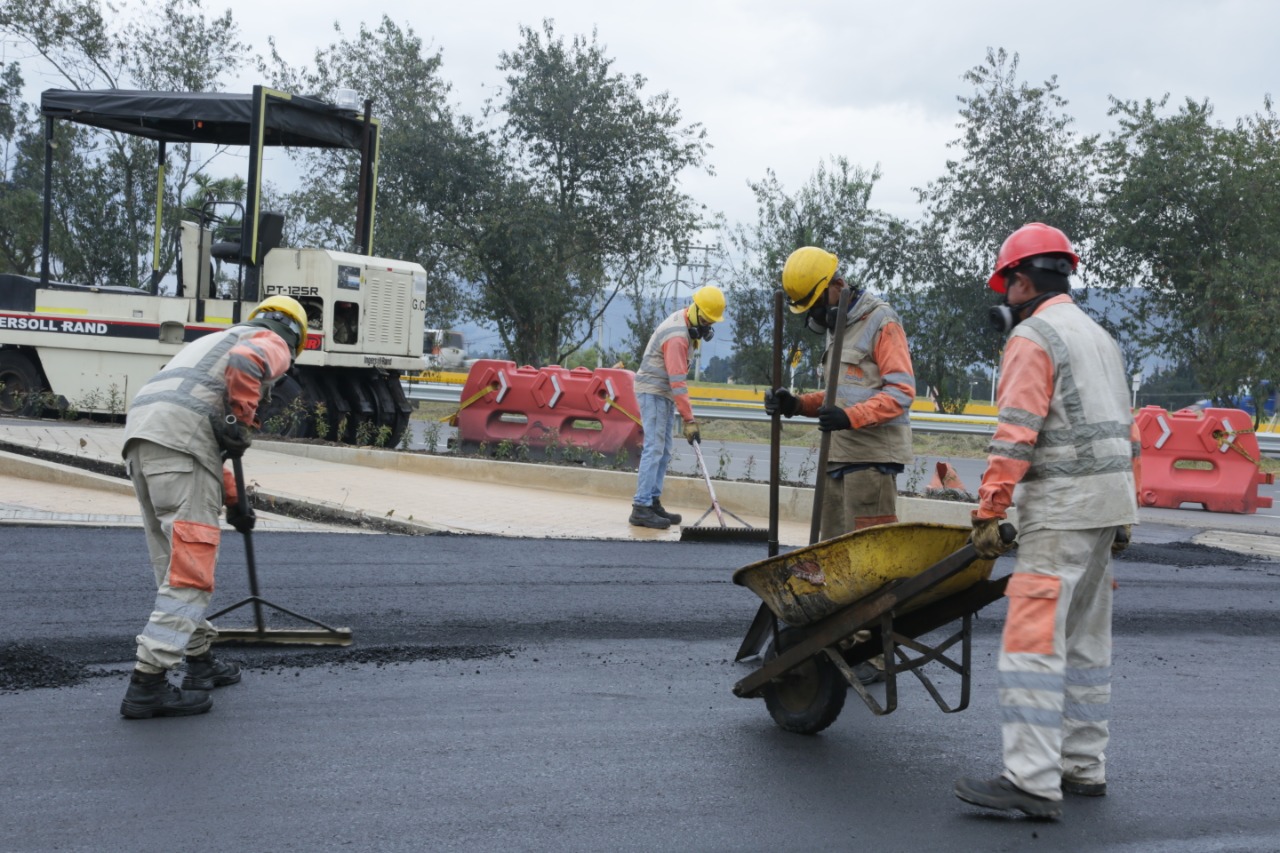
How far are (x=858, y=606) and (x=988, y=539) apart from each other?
24.6 inches

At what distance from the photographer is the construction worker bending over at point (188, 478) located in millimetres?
4664

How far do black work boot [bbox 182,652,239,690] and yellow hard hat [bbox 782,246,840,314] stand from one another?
2684mm

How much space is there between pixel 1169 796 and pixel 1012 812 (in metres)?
0.63

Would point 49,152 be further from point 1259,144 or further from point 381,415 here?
point 1259,144

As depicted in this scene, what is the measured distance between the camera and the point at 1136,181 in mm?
24562

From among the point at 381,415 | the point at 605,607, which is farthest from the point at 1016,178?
the point at 605,607

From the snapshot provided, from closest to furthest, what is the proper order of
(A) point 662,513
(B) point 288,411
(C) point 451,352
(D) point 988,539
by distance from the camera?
(D) point 988,539, (A) point 662,513, (B) point 288,411, (C) point 451,352

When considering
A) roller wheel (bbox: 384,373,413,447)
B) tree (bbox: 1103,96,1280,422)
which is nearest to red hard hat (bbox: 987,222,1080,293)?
roller wheel (bbox: 384,373,413,447)

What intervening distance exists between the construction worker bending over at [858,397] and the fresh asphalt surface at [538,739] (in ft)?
2.82

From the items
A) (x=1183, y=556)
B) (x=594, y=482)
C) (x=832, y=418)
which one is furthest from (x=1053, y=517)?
(x=594, y=482)

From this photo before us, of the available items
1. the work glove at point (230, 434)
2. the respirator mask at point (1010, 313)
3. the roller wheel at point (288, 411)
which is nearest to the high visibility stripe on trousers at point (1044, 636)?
the respirator mask at point (1010, 313)

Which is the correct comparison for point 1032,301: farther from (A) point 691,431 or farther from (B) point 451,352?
(B) point 451,352

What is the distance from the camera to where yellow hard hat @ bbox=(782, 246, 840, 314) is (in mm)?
5297

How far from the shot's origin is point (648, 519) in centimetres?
998
